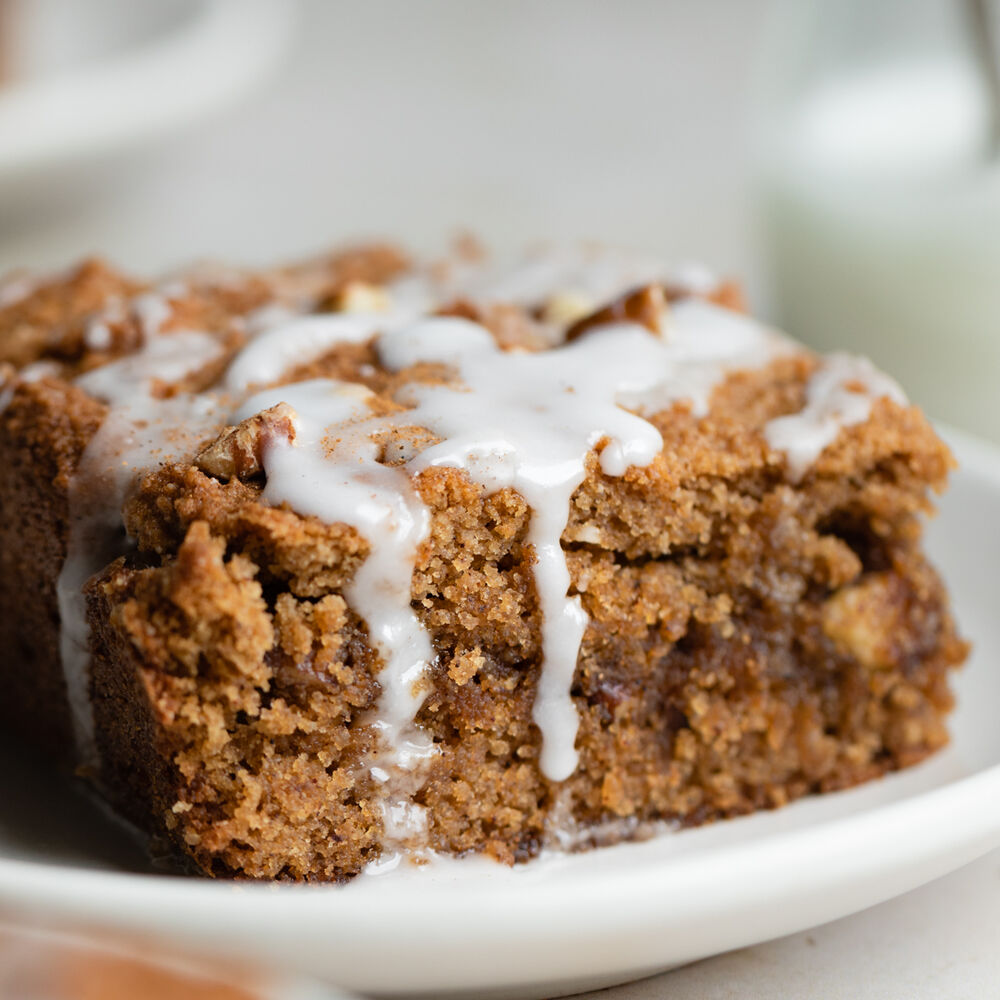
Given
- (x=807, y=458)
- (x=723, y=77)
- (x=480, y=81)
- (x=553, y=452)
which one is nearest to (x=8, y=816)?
(x=553, y=452)

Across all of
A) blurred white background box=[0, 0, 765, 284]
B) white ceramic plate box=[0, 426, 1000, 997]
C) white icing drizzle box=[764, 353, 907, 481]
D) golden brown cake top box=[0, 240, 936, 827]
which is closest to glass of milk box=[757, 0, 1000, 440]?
blurred white background box=[0, 0, 765, 284]

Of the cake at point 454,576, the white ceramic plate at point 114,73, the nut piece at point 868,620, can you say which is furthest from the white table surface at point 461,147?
the nut piece at point 868,620

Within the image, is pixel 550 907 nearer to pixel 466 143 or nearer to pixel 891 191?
pixel 891 191

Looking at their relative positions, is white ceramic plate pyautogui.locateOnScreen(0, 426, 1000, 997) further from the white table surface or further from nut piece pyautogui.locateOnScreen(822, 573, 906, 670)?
the white table surface

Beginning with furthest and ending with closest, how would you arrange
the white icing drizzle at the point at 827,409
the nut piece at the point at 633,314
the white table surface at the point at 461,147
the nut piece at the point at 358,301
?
1. the white table surface at the point at 461,147
2. the nut piece at the point at 358,301
3. the nut piece at the point at 633,314
4. the white icing drizzle at the point at 827,409

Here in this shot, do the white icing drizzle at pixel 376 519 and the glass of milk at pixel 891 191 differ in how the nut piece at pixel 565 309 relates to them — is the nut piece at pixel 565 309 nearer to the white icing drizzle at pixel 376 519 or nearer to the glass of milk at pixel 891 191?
the white icing drizzle at pixel 376 519
